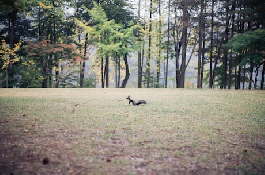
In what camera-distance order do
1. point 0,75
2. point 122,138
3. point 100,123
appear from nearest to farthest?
point 122,138 → point 100,123 → point 0,75

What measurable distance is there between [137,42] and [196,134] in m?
18.7

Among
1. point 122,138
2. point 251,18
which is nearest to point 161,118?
point 122,138

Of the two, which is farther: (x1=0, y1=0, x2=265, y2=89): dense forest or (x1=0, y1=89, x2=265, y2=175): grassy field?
(x1=0, y1=0, x2=265, y2=89): dense forest

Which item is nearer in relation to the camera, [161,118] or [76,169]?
[76,169]

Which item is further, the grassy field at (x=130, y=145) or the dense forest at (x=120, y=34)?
the dense forest at (x=120, y=34)

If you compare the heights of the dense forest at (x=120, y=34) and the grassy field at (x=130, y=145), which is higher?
the dense forest at (x=120, y=34)

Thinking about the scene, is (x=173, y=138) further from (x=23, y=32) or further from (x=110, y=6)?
(x=23, y=32)

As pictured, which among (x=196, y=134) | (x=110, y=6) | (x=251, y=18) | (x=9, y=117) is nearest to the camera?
(x=196, y=134)

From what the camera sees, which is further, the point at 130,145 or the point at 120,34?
the point at 120,34

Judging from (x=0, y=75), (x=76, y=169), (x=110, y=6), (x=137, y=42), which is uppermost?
(x=110, y=6)

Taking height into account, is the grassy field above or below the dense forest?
below

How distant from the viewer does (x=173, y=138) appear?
3.25 meters

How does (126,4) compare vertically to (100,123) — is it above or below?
above

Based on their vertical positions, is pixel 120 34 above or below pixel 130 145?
above
